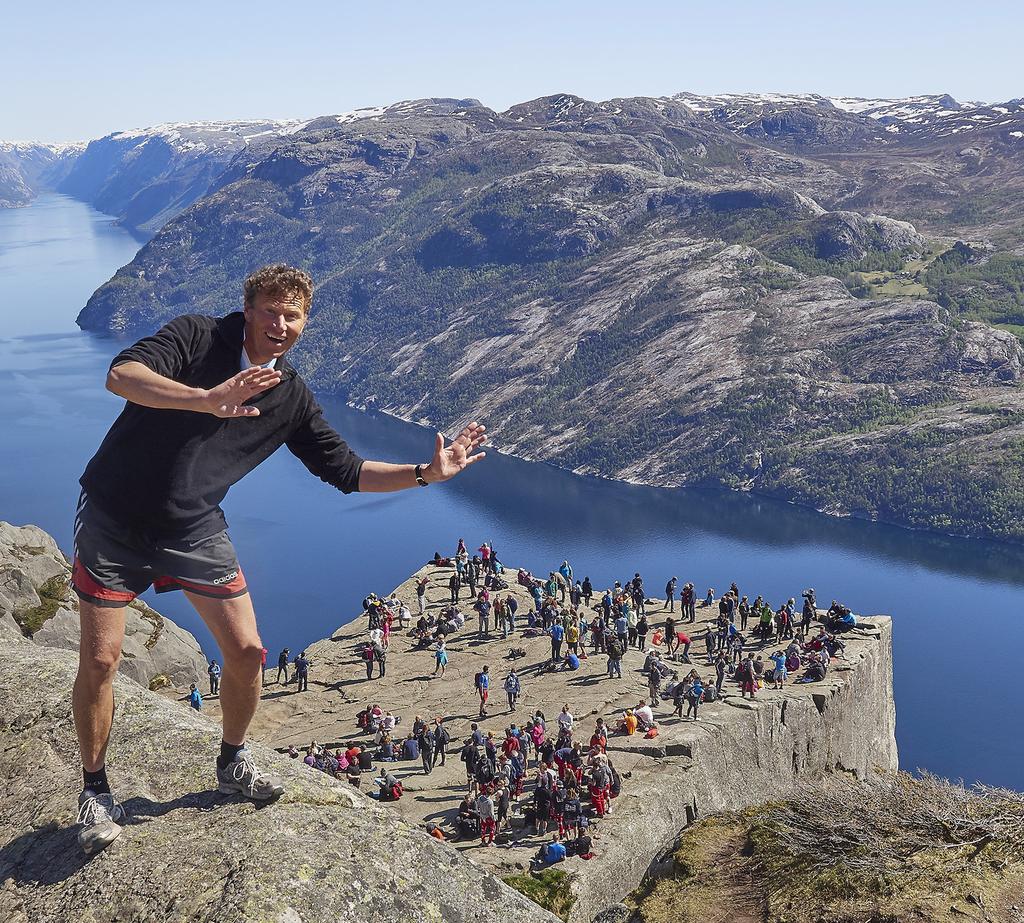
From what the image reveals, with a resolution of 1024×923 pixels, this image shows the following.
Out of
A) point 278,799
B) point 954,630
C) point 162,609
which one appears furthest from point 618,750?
point 954,630

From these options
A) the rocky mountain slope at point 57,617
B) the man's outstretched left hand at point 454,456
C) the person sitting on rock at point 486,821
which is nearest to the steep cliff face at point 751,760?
the person sitting on rock at point 486,821

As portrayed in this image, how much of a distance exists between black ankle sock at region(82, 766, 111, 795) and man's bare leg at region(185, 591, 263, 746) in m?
0.87

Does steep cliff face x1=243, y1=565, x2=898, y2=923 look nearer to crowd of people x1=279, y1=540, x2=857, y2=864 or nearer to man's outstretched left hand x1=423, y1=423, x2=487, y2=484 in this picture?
crowd of people x1=279, y1=540, x2=857, y2=864

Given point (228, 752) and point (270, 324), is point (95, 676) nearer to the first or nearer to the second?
point (228, 752)

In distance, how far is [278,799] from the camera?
7246 millimetres

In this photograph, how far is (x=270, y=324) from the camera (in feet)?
23.0

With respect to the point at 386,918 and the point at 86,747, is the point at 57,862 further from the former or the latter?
the point at 386,918

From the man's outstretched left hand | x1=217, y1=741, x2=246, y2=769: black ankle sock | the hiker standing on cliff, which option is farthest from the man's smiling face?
x1=217, y1=741, x2=246, y2=769: black ankle sock

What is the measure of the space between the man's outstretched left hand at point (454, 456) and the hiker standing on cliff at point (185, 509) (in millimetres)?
1084

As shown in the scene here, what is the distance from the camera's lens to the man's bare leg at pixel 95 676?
698cm

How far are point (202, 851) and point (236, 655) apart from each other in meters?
1.41

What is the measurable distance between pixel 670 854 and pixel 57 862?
12.9 m

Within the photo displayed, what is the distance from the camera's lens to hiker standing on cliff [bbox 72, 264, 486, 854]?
675 cm

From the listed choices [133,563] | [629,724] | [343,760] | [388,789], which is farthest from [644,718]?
[133,563]
